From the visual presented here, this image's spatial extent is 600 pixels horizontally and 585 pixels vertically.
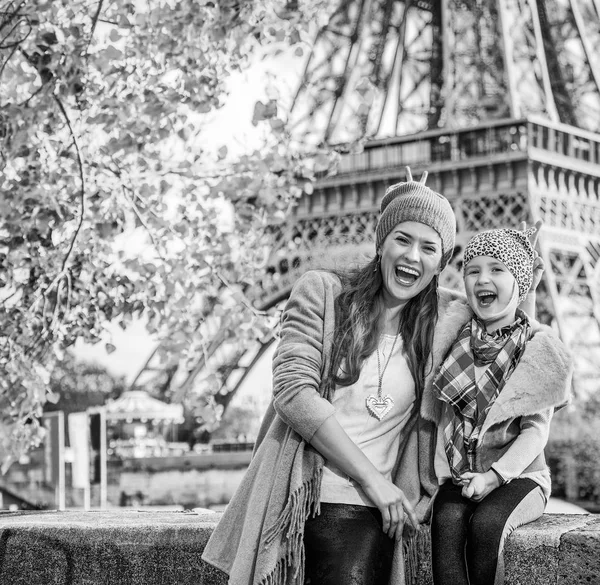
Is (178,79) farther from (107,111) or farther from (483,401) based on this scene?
(483,401)

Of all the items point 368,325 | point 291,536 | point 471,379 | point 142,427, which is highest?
point 142,427

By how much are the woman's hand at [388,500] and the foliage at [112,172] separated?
3905 millimetres

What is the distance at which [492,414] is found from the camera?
3.54m

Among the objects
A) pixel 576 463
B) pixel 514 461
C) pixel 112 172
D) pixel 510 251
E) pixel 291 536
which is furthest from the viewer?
pixel 576 463

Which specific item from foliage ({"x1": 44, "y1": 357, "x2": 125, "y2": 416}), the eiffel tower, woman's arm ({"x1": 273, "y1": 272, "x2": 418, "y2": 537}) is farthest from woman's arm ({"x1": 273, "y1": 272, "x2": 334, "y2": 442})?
foliage ({"x1": 44, "y1": 357, "x2": 125, "y2": 416})

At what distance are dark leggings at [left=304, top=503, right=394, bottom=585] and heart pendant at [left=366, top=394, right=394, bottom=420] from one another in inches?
12.3

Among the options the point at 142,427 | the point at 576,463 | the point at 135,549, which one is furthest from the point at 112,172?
the point at 142,427

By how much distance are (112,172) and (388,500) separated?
4916 millimetres

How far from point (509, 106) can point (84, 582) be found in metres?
24.7

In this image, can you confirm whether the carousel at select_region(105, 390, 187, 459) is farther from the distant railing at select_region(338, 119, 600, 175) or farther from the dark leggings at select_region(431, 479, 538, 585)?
the dark leggings at select_region(431, 479, 538, 585)

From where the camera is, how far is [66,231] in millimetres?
8094

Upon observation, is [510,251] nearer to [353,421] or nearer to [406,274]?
[406,274]

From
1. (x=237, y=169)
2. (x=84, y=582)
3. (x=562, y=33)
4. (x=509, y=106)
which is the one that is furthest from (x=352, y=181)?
(x=84, y=582)

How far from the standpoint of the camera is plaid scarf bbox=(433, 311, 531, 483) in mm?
3561
